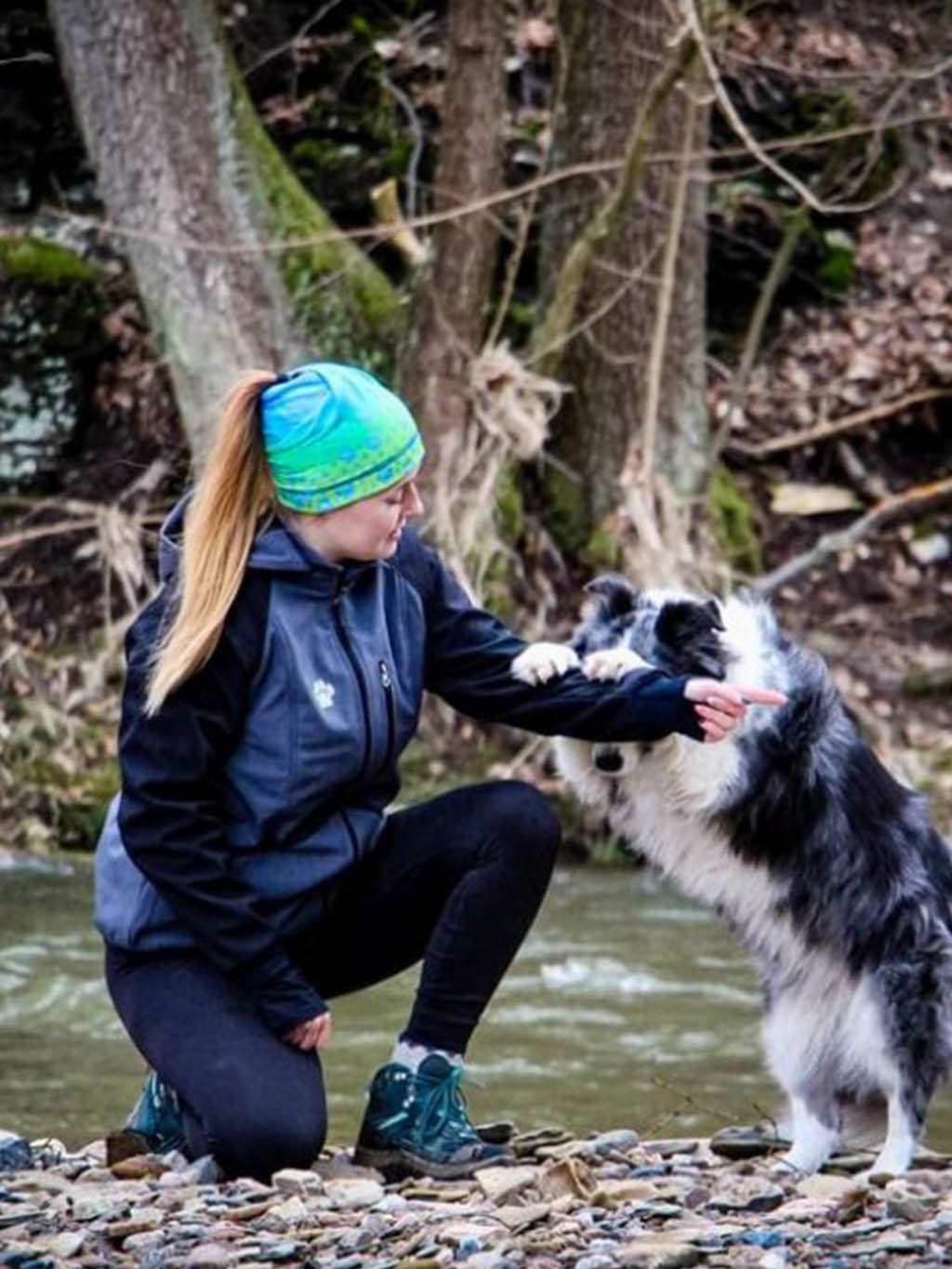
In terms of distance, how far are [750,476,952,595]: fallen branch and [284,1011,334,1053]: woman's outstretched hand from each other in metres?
6.76

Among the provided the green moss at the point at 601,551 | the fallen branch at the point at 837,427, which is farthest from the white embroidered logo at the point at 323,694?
the fallen branch at the point at 837,427

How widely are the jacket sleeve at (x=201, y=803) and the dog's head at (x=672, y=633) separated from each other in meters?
1.00

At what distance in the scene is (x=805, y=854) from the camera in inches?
224

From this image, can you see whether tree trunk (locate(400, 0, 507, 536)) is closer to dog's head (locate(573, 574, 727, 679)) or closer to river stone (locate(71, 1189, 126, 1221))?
dog's head (locate(573, 574, 727, 679))

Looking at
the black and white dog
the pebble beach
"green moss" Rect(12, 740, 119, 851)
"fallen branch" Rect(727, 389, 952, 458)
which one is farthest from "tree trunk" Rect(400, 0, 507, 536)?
the pebble beach

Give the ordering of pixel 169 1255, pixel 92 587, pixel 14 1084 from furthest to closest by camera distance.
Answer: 1. pixel 92 587
2. pixel 14 1084
3. pixel 169 1255

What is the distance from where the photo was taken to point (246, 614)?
5152 millimetres

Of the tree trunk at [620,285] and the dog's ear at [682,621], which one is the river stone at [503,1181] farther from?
the tree trunk at [620,285]

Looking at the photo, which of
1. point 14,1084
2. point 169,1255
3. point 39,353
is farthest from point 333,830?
point 39,353

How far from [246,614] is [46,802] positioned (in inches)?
247

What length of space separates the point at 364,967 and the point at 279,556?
103cm

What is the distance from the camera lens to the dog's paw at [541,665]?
216 inches

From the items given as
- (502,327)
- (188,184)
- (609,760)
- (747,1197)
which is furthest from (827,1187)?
(502,327)

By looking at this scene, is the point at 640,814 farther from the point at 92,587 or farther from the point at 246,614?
the point at 92,587
